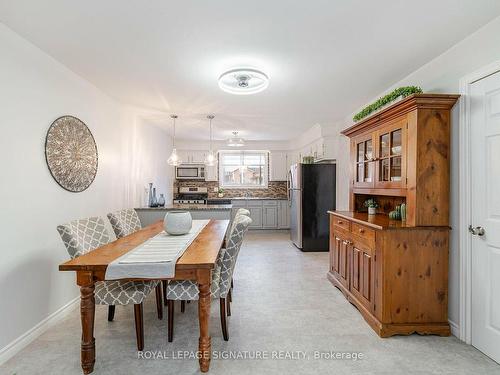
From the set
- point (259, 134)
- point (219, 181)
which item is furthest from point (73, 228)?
point (219, 181)

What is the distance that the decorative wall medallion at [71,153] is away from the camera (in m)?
2.55

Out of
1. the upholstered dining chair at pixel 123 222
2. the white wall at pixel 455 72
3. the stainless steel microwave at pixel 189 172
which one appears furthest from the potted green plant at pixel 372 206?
the stainless steel microwave at pixel 189 172

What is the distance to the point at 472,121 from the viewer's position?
215cm

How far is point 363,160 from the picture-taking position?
326 centimetres

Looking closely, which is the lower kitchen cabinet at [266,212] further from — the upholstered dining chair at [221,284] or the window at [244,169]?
the upholstered dining chair at [221,284]

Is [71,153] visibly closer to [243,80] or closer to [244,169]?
[243,80]

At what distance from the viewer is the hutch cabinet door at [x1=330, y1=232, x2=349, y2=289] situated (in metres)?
3.05

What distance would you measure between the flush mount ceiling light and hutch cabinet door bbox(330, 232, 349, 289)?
6.22ft

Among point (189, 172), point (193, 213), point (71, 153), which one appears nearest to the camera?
point (71, 153)

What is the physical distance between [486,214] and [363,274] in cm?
108

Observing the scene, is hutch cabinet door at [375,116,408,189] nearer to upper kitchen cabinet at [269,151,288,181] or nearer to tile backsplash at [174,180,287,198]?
upper kitchen cabinet at [269,151,288,181]

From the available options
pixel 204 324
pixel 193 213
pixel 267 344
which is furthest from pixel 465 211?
pixel 193 213

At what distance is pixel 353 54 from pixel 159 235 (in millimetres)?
2397

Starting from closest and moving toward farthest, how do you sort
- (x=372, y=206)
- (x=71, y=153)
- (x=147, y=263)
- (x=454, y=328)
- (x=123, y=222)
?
1. (x=147, y=263)
2. (x=454, y=328)
3. (x=71, y=153)
4. (x=123, y=222)
5. (x=372, y=206)
